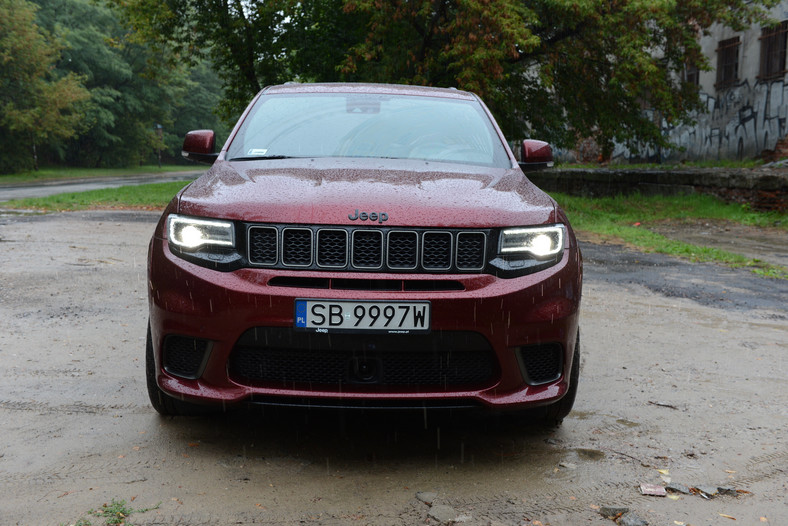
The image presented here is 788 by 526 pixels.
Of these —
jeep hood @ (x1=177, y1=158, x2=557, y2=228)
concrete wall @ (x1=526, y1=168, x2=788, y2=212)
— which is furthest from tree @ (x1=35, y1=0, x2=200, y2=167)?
jeep hood @ (x1=177, y1=158, x2=557, y2=228)

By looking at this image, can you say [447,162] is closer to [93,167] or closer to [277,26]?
[277,26]

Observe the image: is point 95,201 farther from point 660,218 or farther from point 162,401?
point 162,401

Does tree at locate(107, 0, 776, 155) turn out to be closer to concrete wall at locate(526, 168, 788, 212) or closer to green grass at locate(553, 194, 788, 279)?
concrete wall at locate(526, 168, 788, 212)

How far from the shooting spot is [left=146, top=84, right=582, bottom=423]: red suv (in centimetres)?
314

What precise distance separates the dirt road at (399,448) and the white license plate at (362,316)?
60cm

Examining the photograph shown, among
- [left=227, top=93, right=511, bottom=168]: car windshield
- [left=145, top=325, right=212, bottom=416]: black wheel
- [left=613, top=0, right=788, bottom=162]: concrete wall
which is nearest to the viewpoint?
[left=145, top=325, right=212, bottom=416]: black wheel

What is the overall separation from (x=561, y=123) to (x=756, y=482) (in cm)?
1876

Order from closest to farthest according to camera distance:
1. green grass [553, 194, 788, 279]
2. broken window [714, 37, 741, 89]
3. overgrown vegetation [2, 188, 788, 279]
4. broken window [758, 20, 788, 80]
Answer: green grass [553, 194, 788, 279]
overgrown vegetation [2, 188, 788, 279]
broken window [758, 20, 788, 80]
broken window [714, 37, 741, 89]

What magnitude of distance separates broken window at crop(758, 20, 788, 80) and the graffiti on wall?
291 mm

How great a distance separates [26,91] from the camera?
42.4m

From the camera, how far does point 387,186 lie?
3500 mm

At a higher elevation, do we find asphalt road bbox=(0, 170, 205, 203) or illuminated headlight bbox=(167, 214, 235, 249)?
illuminated headlight bbox=(167, 214, 235, 249)

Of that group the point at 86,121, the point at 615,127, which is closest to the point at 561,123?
the point at 615,127

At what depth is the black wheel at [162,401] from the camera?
3663 mm
